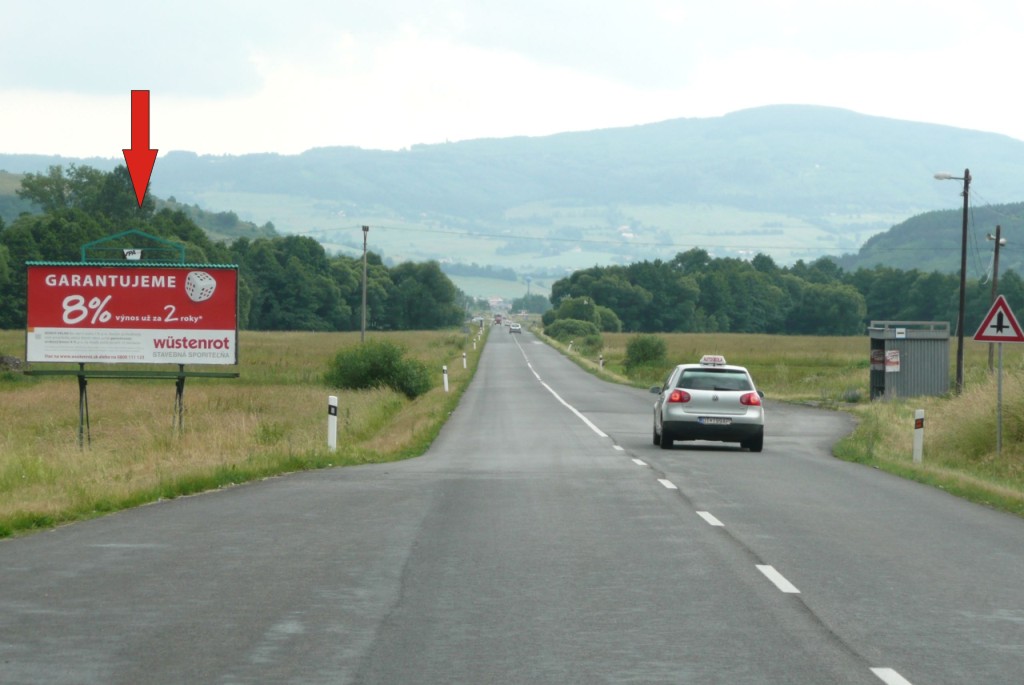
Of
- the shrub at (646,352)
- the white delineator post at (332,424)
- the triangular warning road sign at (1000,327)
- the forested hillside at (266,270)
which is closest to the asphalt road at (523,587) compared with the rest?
the white delineator post at (332,424)

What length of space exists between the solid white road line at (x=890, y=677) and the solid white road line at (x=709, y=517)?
6.37m

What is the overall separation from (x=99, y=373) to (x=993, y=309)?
16115 mm

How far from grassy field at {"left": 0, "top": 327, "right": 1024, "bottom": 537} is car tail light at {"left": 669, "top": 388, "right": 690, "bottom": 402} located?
296cm

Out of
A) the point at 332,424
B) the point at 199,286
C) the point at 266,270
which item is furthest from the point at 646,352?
the point at 266,270

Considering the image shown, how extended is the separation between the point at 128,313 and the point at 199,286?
1.39m

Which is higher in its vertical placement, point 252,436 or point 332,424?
point 332,424

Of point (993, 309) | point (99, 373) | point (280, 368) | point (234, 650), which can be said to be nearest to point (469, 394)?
point (280, 368)

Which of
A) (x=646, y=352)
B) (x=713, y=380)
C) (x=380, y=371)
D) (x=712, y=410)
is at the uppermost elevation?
(x=713, y=380)

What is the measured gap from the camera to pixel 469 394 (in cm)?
5100

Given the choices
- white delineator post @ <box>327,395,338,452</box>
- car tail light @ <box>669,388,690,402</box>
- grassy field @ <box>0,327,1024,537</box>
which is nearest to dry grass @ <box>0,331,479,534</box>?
grassy field @ <box>0,327,1024,537</box>

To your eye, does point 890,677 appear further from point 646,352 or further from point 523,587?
point 646,352

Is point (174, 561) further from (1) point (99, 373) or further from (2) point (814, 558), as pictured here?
(1) point (99, 373)

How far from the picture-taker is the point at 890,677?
7254mm

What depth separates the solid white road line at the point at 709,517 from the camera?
45.7ft
